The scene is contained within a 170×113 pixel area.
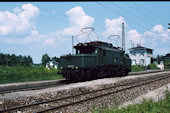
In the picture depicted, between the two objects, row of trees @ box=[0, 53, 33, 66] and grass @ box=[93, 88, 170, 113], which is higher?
row of trees @ box=[0, 53, 33, 66]

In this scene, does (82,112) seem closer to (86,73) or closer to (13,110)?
(13,110)

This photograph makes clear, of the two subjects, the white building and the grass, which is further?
the white building

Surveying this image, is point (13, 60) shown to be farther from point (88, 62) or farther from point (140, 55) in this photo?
point (88, 62)

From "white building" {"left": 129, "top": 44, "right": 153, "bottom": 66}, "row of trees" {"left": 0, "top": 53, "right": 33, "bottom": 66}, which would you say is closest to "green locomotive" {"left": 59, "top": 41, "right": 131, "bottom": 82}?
"white building" {"left": 129, "top": 44, "right": 153, "bottom": 66}

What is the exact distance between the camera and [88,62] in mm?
16328

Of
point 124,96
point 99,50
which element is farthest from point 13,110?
point 99,50

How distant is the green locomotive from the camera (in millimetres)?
16000

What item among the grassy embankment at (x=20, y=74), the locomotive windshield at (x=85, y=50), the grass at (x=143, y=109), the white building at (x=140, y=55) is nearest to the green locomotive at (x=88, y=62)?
the locomotive windshield at (x=85, y=50)

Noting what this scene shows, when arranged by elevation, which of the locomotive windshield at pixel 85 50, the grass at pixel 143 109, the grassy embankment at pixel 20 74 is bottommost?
the grass at pixel 143 109

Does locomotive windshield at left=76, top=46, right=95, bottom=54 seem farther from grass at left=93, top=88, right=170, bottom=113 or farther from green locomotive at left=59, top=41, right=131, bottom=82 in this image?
grass at left=93, top=88, right=170, bottom=113

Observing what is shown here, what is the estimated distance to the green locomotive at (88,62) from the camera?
16000 mm

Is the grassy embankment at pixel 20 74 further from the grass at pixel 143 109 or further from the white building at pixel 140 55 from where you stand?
the white building at pixel 140 55

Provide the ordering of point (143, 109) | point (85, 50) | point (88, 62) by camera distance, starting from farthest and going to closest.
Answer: point (85, 50)
point (88, 62)
point (143, 109)

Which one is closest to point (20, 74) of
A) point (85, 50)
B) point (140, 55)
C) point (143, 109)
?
point (85, 50)
